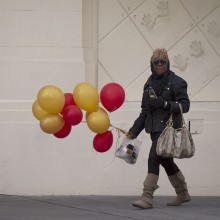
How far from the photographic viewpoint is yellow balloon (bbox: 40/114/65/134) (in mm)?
8852

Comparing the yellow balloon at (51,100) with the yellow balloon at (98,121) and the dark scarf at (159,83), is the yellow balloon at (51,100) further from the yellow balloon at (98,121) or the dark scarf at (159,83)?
the dark scarf at (159,83)

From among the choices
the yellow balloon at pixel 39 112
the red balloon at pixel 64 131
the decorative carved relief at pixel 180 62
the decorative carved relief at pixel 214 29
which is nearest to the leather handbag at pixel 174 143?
the red balloon at pixel 64 131

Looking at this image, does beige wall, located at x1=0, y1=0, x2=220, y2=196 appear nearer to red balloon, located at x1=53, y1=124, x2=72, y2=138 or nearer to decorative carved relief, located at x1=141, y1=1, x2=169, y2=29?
decorative carved relief, located at x1=141, y1=1, x2=169, y2=29

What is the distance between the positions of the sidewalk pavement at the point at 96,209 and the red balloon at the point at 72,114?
3.01 feet

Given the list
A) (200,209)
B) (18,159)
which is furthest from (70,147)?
(200,209)

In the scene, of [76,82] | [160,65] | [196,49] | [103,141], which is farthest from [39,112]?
[196,49]

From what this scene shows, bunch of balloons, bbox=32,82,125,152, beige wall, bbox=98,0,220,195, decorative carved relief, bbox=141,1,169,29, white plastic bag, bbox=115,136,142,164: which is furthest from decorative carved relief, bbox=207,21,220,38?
bunch of balloons, bbox=32,82,125,152

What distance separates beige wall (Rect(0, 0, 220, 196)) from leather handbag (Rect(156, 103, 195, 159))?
6.30 ft

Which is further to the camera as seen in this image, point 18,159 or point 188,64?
point 188,64

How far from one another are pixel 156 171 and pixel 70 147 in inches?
76.1

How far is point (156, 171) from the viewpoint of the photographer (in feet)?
30.6

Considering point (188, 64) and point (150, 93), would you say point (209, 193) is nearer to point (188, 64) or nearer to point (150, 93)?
point (188, 64)

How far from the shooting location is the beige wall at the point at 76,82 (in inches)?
429

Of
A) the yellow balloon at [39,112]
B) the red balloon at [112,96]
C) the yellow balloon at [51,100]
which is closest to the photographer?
the yellow balloon at [51,100]
